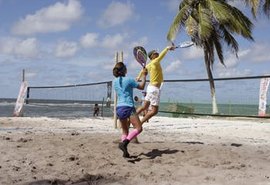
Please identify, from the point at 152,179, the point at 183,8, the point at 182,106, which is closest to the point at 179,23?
the point at 183,8

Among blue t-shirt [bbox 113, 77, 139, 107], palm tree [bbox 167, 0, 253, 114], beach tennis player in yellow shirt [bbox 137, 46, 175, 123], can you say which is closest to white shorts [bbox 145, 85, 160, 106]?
beach tennis player in yellow shirt [bbox 137, 46, 175, 123]

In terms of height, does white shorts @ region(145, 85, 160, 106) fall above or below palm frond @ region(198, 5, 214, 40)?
below

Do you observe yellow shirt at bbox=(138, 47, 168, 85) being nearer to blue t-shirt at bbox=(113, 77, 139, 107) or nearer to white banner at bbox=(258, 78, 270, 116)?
blue t-shirt at bbox=(113, 77, 139, 107)

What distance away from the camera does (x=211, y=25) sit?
25.1m

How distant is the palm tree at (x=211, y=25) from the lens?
24.6 metres

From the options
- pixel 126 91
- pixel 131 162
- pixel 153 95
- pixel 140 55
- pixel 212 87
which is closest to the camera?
pixel 131 162

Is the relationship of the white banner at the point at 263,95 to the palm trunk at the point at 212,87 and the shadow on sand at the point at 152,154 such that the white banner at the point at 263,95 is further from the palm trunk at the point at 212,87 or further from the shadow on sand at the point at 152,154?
the palm trunk at the point at 212,87

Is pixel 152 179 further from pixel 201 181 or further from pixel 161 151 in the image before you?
pixel 161 151

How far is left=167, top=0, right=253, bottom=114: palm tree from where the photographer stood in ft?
80.7

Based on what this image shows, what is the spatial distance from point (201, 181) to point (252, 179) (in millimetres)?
668

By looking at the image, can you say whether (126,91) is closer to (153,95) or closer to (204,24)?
(153,95)

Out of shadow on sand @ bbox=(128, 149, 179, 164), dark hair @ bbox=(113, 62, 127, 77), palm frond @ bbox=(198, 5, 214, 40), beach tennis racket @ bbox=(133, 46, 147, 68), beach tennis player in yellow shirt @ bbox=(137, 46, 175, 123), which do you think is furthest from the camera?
palm frond @ bbox=(198, 5, 214, 40)

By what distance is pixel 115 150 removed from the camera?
7.49 meters

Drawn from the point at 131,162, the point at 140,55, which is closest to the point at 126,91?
the point at 131,162
